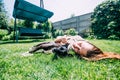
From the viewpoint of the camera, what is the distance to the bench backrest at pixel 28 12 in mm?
9044

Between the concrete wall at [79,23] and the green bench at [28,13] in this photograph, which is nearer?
the green bench at [28,13]

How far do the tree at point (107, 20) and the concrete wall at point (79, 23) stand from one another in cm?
295

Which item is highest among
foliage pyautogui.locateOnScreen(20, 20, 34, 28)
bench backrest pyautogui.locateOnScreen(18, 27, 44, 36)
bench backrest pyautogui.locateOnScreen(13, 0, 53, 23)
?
bench backrest pyautogui.locateOnScreen(13, 0, 53, 23)

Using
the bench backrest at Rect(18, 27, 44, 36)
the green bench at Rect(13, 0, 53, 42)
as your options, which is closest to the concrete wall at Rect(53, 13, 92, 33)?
the green bench at Rect(13, 0, 53, 42)

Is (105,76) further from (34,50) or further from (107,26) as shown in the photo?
(107,26)

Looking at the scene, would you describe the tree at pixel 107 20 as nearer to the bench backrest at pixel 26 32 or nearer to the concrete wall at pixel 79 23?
the concrete wall at pixel 79 23

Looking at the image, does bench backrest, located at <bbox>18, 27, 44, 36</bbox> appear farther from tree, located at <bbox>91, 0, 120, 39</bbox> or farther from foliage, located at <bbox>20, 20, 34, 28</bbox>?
tree, located at <bbox>91, 0, 120, 39</bbox>

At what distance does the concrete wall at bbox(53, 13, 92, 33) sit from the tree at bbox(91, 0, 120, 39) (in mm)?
2948

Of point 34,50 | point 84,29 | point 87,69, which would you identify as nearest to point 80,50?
point 87,69

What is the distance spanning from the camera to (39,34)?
10805 mm

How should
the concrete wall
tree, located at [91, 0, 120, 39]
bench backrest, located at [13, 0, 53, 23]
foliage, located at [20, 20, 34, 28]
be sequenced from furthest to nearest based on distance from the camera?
1. the concrete wall
2. tree, located at [91, 0, 120, 39]
3. foliage, located at [20, 20, 34, 28]
4. bench backrest, located at [13, 0, 53, 23]

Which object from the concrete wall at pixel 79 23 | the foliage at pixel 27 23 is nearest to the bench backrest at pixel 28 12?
the foliage at pixel 27 23

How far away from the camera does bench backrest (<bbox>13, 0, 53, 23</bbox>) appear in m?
9.04

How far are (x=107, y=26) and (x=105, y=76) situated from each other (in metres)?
16.5
